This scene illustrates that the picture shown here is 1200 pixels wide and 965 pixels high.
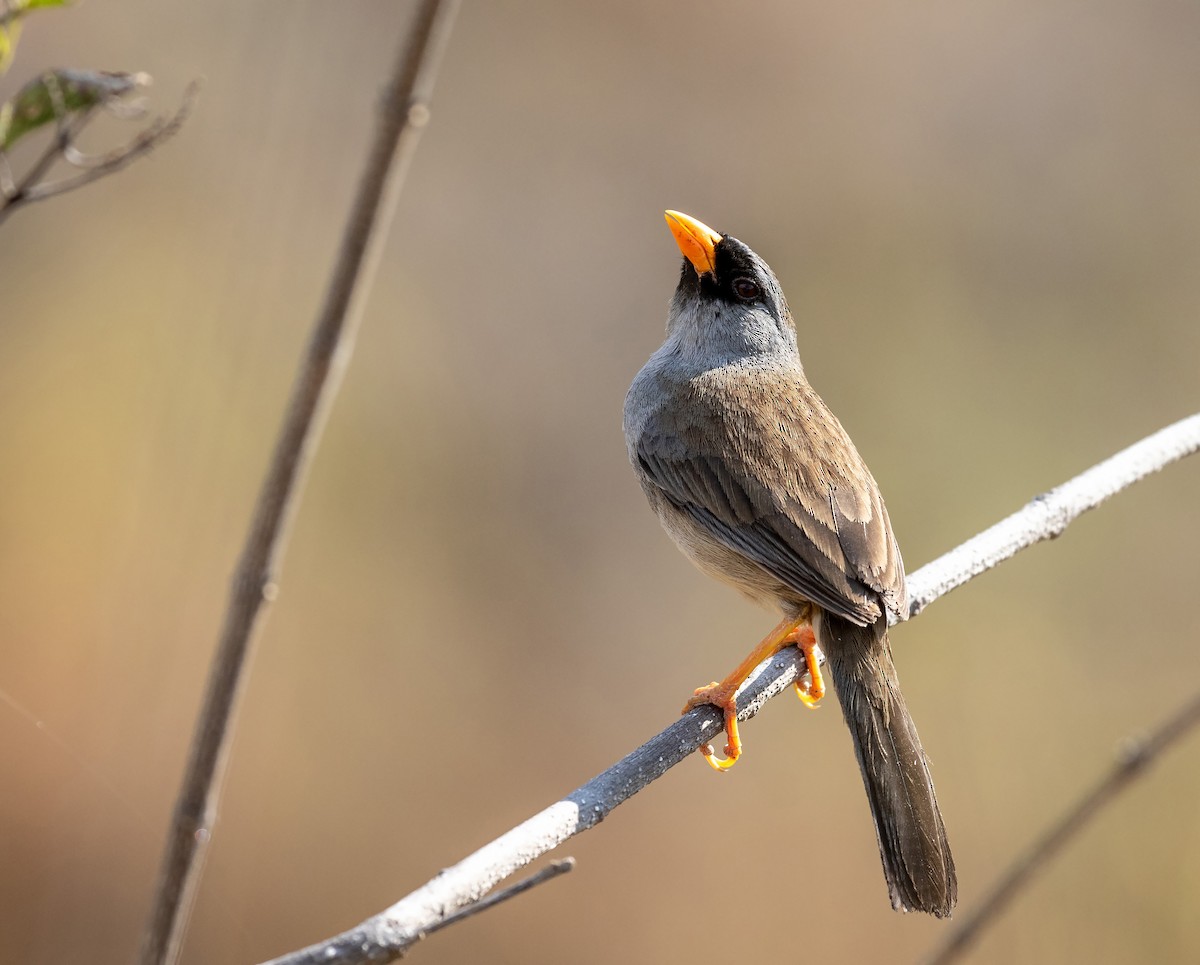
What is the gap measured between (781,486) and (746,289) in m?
1.09

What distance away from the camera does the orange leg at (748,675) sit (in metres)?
3.09

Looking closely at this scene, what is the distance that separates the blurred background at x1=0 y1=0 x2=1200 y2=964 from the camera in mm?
5977

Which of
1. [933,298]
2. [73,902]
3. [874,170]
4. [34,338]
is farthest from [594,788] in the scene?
[874,170]

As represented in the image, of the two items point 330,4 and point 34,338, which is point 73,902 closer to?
point 34,338

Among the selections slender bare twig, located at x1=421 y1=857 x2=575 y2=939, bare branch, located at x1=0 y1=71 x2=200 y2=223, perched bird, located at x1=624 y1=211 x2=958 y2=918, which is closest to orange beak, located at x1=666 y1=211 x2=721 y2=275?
perched bird, located at x1=624 y1=211 x2=958 y2=918

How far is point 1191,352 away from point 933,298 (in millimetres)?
1701

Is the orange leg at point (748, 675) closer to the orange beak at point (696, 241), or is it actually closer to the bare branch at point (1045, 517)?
the bare branch at point (1045, 517)

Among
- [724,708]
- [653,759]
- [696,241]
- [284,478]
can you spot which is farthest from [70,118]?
[696,241]

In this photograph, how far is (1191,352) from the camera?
25.0 feet

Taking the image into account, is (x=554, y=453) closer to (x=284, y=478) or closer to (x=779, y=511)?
(x=779, y=511)

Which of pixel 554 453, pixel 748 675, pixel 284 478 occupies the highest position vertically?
pixel 284 478

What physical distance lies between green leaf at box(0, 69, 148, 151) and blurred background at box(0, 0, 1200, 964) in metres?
3.99

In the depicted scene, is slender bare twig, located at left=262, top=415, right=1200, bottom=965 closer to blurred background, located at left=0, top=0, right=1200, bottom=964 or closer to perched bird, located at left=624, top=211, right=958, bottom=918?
perched bird, located at left=624, top=211, right=958, bottom=918

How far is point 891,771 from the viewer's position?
3.02 m
